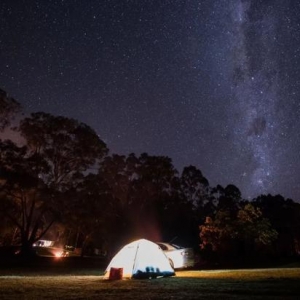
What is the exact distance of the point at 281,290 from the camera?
9.62 m

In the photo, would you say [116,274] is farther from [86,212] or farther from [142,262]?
[86,212]

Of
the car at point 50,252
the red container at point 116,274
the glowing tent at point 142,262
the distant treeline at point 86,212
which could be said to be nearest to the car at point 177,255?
the glowing tent at point 142,262

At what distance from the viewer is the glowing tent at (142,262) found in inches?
599

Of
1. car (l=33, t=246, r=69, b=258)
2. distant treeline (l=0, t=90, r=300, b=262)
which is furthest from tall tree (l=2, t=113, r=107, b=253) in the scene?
car (l=33, t=246, r=69, b=258)

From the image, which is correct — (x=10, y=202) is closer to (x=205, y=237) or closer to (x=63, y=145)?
(x=63, y=145)

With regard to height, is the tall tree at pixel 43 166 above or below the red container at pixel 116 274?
above

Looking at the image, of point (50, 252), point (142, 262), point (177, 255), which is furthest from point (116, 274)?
point (50, 252)

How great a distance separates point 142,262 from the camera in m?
15.4

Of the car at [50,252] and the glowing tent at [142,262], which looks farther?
the car at [50,252]

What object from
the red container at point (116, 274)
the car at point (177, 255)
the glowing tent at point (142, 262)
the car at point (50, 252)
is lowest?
the red container at point (116, 274)

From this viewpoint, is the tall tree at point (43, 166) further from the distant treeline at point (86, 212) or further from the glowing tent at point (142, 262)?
the glowing tent at point (142, 262)

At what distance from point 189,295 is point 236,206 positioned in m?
48.9

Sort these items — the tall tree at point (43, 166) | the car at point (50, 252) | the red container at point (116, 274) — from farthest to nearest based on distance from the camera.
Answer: the car at point (50, 252), the tall tree at point (43, 166), the red container at point (116, 274)

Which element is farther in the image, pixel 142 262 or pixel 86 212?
pixel 86 212
